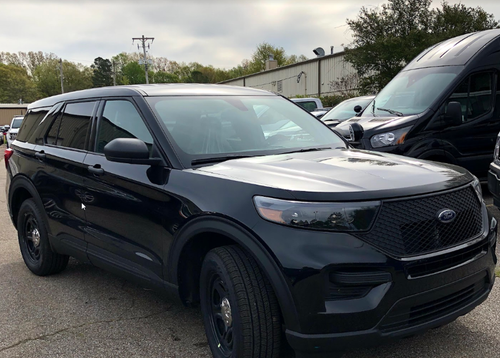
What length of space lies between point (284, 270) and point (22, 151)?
12.3 ft

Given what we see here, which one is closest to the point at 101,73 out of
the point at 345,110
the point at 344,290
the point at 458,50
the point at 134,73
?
the point at 134,73

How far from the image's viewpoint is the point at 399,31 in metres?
23.7

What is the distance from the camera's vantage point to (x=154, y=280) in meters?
3.20

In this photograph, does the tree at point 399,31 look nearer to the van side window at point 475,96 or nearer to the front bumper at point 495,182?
the van side window at point 475,96

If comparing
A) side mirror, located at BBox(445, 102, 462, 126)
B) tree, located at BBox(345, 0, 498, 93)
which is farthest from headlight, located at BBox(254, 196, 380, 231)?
tree, located at BBox(345, 0, 498, 93)

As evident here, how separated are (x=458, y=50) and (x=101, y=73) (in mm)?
101456

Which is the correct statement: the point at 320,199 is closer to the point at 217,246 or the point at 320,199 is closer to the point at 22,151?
the point at 217,246

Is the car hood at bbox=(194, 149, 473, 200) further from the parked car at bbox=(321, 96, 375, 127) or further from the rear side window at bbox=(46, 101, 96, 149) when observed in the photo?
the parked car at bbox=(321, 96, 375, 127)

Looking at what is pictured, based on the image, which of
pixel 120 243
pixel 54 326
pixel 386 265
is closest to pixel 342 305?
pixel 386 265

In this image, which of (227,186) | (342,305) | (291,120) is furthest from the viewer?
(291,120)

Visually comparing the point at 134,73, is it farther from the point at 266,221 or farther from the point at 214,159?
the point at 266,221

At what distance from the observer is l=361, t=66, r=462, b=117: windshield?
713 cm

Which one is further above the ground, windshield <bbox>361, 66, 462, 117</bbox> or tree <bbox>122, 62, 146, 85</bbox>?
tree <bbox>122, 62, 146, 85</bbox>

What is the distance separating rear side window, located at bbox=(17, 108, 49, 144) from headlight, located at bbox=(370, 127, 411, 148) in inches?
167
